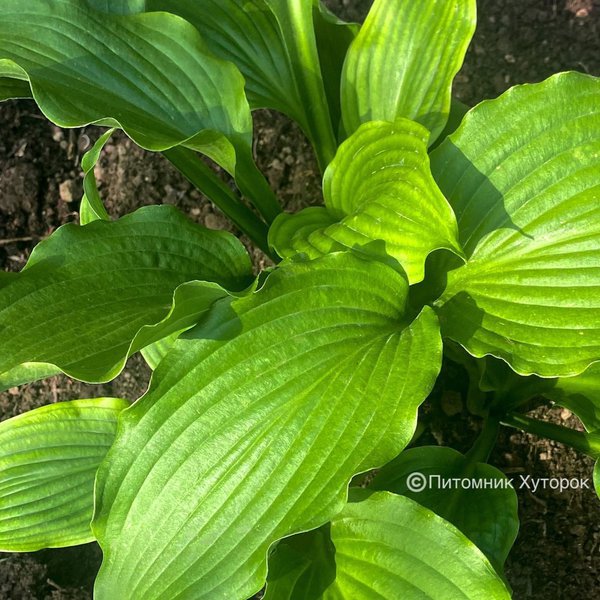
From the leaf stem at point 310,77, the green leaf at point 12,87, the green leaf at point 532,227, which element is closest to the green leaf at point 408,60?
the leaf stem at point 310,77

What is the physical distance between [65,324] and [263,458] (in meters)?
0.31

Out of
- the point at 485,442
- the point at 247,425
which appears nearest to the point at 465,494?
the point at 485,442

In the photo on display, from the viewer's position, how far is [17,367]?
2.94ft

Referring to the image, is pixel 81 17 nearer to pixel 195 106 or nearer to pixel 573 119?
pixel 195 106

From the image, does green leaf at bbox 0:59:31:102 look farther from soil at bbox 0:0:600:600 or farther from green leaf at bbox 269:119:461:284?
soil at bbox 0:0:600:600

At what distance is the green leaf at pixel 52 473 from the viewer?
3.81ft

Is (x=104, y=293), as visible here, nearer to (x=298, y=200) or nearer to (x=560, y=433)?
(x=298, y=200)

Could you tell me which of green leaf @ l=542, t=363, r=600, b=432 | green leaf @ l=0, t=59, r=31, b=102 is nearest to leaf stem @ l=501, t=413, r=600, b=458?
green leaf @ l=542, t=363, r=600, b=432

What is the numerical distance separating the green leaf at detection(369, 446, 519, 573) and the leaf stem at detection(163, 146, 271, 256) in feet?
1.48

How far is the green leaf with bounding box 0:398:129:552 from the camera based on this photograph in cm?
116

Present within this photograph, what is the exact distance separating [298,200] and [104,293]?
644 millimetres

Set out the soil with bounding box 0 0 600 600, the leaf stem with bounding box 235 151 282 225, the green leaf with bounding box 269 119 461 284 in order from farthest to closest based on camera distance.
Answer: the soil with bounding box 0 0 600 600, the leaf stem with bounding box 235 151 282 225, the green leaf with bounding box 269 119 461 284

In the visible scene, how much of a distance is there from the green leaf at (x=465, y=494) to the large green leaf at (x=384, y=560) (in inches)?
6.5

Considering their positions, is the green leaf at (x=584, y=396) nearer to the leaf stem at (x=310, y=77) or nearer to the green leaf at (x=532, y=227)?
the green leaf at (x=532, y=227)
